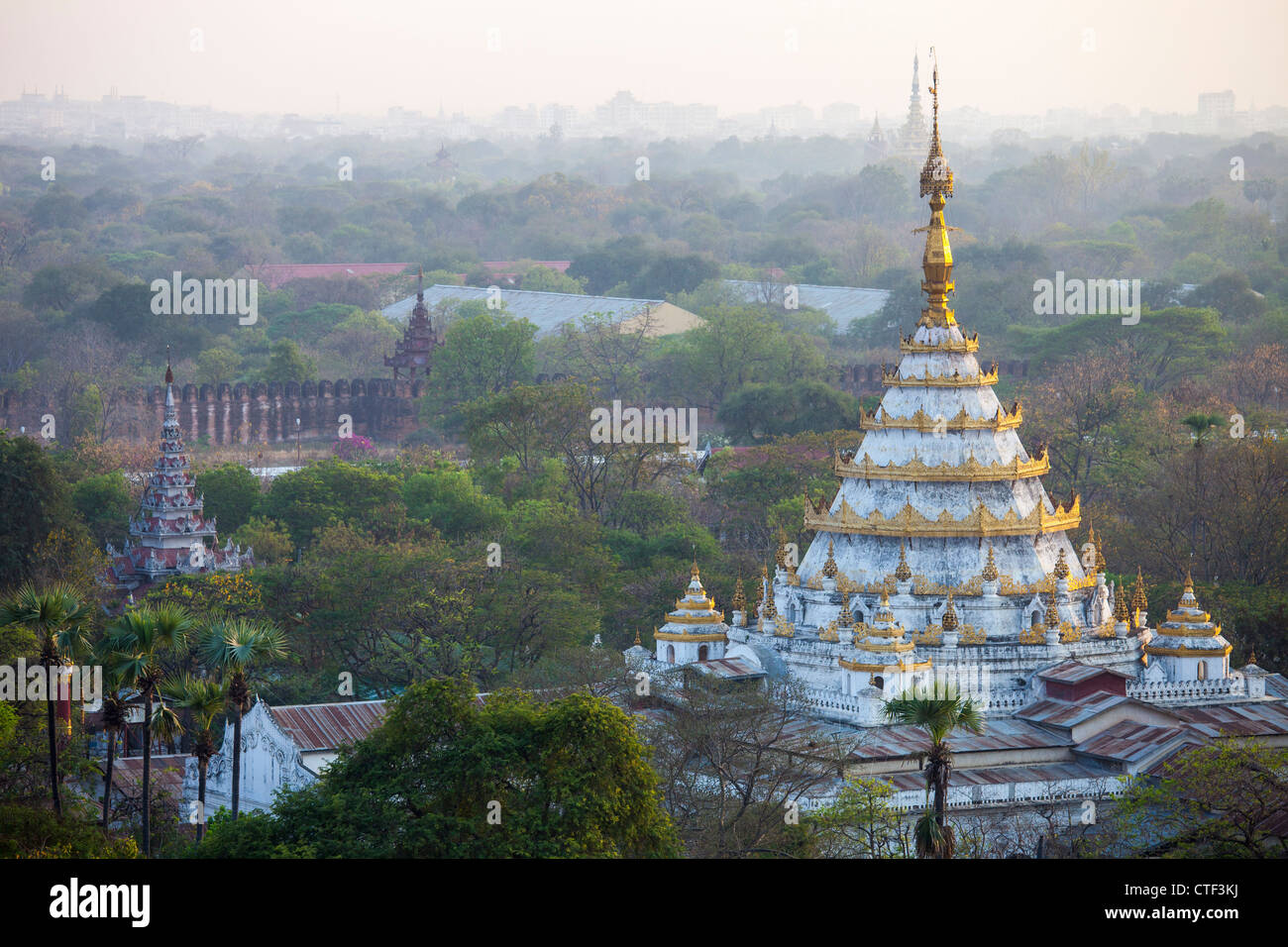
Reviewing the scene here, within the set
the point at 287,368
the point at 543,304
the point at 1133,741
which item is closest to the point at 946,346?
the point at 1133,741

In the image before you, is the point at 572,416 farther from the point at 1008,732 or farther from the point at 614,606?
the point at 1008,732

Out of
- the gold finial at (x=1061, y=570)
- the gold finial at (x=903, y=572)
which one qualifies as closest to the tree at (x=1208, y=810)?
the gold finial at (x=1061, y=570)

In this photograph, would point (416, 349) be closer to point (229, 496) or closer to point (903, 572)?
point (229, 496)

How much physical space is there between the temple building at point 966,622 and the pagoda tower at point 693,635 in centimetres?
4

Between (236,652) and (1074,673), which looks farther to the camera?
(1074,673)

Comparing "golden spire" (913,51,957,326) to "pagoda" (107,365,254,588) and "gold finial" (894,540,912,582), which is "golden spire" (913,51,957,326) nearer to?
"gold finial" (894,540,912,582)

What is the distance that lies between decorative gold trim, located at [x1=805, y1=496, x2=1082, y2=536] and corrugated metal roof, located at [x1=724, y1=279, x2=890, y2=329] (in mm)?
97975

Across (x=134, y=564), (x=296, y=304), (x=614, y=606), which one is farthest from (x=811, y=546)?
(x=296, y=304)

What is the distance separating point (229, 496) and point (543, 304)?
81988 millimetres

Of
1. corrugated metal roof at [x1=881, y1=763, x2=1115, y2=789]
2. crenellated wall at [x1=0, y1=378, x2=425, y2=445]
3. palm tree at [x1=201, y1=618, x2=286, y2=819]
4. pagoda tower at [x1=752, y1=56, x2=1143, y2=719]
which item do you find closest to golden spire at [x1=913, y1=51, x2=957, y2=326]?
pagoda tower at [x1=752, y1=56, x2=1143, y2=719]

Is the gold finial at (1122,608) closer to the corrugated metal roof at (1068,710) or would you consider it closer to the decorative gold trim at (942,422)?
the corrugated metal roof at (1068,710)

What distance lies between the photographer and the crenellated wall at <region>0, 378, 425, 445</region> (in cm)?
11538

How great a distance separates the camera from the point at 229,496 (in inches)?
3081

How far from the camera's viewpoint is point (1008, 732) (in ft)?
156
